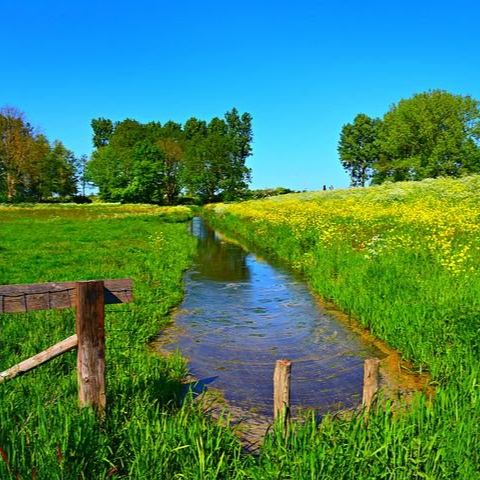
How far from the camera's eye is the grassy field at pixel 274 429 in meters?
4.29

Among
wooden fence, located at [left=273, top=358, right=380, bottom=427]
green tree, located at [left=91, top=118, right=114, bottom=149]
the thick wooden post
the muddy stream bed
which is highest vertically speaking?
green tree, located at [left=91, top=118, right=114, bottom=149]

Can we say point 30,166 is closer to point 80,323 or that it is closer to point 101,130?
point 101,130

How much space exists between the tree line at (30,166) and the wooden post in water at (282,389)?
82827 mm

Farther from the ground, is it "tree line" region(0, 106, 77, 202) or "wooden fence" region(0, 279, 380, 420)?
"tree line" region(0, 106, 77, 202)

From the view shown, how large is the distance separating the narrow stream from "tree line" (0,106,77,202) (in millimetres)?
74385

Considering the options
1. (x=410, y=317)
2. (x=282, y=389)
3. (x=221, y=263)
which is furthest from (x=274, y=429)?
(x=221, y=263)

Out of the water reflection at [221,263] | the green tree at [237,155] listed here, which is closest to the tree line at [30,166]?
the green tree at [237,155]

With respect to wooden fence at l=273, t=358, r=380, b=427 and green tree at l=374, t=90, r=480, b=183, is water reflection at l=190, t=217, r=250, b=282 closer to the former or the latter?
wooden fence at l=273, t=358, r=380, b=427

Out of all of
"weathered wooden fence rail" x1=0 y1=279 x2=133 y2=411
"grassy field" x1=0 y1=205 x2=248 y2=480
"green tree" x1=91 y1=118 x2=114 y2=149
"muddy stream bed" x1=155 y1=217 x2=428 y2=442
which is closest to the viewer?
"grassy field" x1=0 y1=205 x2=248 y2=480

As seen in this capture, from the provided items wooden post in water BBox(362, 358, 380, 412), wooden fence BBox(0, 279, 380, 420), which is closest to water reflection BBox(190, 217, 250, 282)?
wooden post in water BBox(362, 358, 380, 412)

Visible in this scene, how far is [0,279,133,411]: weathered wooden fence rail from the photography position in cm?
480

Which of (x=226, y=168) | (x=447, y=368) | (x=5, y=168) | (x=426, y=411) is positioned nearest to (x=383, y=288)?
(x=447, y=368)

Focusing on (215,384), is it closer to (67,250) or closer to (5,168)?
(67,250)

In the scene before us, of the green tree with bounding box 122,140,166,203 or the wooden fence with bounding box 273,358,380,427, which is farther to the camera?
the green tree with bounding box 122,140,166,203
